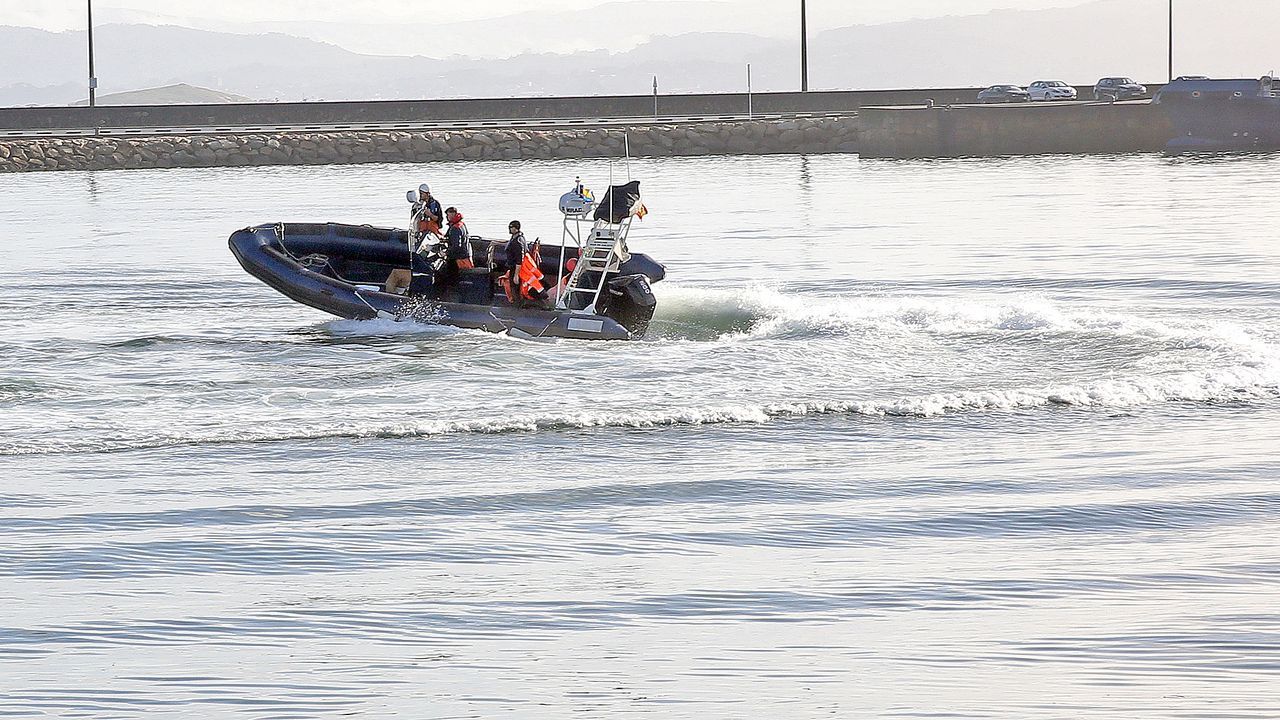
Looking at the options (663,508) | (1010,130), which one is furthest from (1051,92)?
(663,508)

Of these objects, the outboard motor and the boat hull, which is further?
the outboard motor

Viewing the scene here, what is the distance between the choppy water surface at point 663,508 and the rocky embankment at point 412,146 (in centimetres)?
3263

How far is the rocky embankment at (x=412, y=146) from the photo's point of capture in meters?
51.6

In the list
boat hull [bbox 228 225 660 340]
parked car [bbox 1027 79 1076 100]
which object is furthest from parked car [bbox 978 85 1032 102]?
boat hull [bbox 228 225 660 340]

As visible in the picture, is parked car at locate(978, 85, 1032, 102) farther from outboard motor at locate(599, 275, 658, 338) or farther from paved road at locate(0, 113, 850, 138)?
outboard motor at locate(599, 275, 658, 338)

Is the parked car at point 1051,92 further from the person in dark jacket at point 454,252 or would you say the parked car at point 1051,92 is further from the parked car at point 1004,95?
the person in dark jacket at point 454,252

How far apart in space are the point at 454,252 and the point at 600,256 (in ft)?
5.44

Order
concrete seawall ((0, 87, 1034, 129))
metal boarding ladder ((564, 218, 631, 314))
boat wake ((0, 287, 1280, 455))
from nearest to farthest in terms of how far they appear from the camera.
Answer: boat wake ((0, 287, 1280, 455))
metal boarding ladder ((564, 218, 631, 314))
concrete seawall ((0, 87, 1034, 129))

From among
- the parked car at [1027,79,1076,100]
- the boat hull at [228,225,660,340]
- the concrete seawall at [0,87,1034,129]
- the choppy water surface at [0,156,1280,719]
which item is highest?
the parked car at [1027,79,1076,100]

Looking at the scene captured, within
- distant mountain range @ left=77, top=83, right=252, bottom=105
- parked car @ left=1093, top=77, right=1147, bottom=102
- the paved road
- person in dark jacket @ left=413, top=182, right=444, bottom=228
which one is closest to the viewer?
person in dark jacket @ left=413, top=182, right=444, bottom=228

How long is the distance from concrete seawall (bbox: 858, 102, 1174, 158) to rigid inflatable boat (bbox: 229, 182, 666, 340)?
120ft

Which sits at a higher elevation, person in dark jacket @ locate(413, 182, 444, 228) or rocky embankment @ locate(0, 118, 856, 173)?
rocky embankment @ locate(0, 118, 856, 173)

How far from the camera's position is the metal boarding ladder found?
51.3 ft

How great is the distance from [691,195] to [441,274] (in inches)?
922
